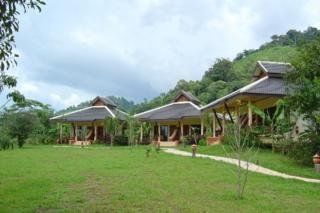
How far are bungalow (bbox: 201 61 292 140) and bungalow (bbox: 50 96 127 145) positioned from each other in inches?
618

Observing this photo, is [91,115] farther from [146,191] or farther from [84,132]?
[146,191]

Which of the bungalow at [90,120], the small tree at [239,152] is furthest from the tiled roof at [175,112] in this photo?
the small tree at [239,152]

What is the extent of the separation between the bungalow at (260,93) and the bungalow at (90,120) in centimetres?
1569

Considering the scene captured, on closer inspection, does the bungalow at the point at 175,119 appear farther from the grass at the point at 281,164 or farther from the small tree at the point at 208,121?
the grass at the point at 281,164

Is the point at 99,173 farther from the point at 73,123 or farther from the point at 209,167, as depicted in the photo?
the point at 73,123

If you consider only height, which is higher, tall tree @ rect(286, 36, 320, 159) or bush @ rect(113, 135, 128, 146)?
tall tree @ rect(286, 36, 320, 159)

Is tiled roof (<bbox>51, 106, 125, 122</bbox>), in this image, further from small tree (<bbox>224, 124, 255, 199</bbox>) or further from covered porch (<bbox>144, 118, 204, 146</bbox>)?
small tree (<bbox>224, 124, 255, 199</bbox>)

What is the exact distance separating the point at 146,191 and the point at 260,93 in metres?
15.8

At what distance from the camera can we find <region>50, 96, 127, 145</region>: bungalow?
147 ft

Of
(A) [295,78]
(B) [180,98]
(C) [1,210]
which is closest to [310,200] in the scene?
(C) [1,210]

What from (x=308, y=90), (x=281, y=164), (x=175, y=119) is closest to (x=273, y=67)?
(x=308, y=90)

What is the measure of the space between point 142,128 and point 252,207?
31.6 m

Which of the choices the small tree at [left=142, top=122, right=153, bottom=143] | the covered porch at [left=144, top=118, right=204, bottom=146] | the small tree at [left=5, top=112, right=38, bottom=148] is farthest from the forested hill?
the small tree at [left=5, top=112, right=38, bottom=148]

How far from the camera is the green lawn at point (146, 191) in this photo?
9445 millimetres
